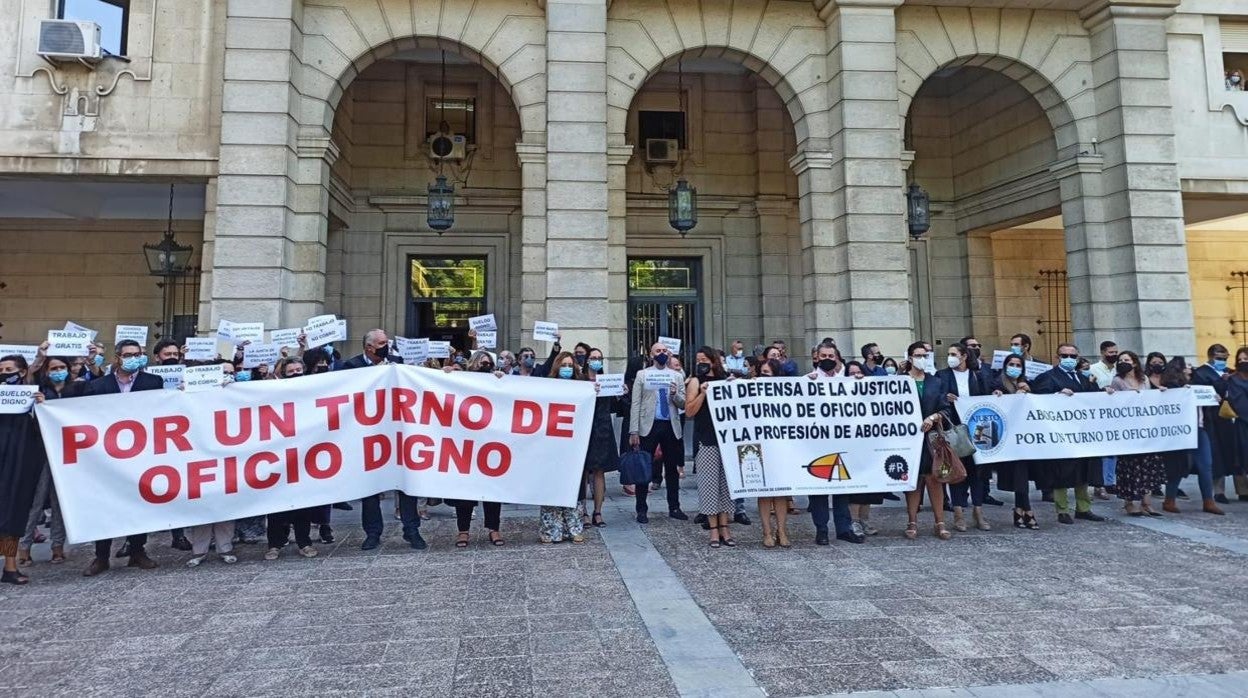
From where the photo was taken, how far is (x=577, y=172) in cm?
1124

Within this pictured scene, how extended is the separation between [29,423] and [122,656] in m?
3.07

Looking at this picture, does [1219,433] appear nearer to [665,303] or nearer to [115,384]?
[665,303]

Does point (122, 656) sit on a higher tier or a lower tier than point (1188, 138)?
lower

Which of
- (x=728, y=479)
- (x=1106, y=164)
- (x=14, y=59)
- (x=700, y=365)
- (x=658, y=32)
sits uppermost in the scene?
(x=658, y=32)

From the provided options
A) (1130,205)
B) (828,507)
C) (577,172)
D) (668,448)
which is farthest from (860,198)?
(828,507)

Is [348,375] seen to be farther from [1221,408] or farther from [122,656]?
[1221,408]

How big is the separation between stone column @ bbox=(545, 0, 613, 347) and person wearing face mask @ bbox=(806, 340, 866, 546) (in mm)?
4451

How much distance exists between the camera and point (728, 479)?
6.71m

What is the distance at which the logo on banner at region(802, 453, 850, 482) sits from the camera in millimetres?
6844

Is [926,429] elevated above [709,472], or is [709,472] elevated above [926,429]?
[926,429]

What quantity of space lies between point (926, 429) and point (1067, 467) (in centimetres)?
205

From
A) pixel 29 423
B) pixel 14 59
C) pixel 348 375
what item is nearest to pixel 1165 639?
pixel 348 375

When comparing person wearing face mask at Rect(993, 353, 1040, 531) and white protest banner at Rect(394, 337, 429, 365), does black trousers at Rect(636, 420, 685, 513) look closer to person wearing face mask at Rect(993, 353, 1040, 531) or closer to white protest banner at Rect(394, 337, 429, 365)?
white protest banner at Rect(394, 337, 429, 365)

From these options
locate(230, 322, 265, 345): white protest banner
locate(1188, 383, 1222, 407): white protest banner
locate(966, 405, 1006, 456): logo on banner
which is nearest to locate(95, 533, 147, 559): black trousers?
locate(230, 322, 265, 345): white protest banner
